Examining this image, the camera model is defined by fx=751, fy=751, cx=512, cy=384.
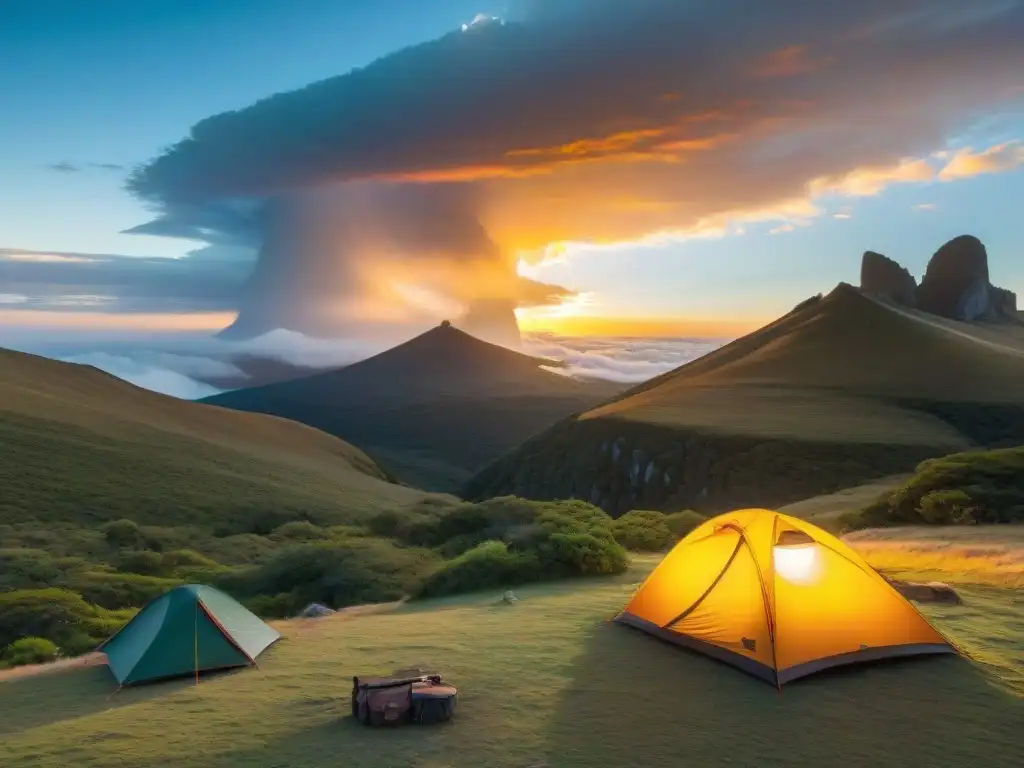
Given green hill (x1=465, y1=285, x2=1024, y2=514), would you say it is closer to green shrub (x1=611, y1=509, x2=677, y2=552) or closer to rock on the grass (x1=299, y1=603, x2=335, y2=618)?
green shrub (x1=611, y1=509, x2=677, y2=552)

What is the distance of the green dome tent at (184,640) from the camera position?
1500 centimetres

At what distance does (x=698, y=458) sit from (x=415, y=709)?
76.5 metres

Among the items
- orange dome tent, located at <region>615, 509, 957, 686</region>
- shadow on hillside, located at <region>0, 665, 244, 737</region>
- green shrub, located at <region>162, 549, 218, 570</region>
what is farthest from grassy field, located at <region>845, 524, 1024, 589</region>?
green shrub, located at <region>162, 549, 218, 570</region>

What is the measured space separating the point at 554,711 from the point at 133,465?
54457mm

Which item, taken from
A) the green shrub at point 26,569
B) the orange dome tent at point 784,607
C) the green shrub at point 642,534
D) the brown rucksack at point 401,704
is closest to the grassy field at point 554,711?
the brown rucksack at point 401,704

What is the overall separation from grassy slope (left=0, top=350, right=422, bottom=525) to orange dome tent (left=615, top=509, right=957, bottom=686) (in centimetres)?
4268

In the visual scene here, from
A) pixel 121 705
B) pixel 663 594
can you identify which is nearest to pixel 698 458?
pixel 663 594

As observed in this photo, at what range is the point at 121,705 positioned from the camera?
1352cm

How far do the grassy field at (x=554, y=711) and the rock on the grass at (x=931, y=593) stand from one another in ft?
2.84

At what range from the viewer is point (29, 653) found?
65.6 ft

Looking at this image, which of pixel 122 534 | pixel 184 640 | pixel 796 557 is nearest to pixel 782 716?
pixel 796 557

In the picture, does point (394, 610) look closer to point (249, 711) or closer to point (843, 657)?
point (249, 711)

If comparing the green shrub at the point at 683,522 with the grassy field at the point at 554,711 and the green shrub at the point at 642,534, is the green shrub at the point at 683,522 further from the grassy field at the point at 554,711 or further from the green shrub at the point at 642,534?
the grassy field at the point at 554,711

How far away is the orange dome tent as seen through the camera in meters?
13.3
